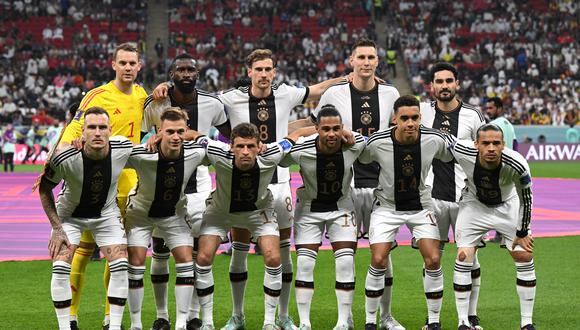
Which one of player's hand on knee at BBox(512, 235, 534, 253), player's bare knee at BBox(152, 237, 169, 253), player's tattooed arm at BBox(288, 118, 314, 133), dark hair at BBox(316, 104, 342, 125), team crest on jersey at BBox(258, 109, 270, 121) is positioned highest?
dark hair at BBox(316, 104, 342, 125)

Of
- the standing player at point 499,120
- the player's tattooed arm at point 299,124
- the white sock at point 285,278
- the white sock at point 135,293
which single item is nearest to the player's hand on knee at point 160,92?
the player's tattooed arm at point 299,124

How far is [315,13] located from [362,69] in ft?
122

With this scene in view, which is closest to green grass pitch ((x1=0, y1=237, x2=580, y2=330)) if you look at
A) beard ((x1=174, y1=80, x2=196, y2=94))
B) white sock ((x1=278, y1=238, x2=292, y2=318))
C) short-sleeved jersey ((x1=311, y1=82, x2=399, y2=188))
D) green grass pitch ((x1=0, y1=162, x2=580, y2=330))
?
green grass pitch ((x1=0, y1=162, x2=580, y2=330))

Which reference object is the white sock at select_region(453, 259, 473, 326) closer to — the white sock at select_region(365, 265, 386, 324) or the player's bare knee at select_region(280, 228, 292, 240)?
the white sock at select_region(365, 265, 386, 324)

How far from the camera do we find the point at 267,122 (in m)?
9.47

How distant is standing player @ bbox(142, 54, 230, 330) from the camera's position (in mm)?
8914

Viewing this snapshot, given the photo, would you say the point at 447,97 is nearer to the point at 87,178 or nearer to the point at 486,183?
the point at 486,183

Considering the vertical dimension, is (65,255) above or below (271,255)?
above

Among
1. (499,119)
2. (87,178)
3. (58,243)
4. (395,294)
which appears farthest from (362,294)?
(499,119)

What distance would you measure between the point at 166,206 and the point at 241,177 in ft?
2.46

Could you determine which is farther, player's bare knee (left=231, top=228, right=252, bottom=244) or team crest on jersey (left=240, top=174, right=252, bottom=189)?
player's bare knee (left=231, top=228, right=252, bottom=244)

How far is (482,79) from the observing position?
4041cm

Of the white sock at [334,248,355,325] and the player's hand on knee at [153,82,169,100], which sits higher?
the player's hand on knee at [153,82,169,100]

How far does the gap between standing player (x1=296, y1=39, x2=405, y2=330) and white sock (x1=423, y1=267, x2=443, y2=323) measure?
65 centimetres
